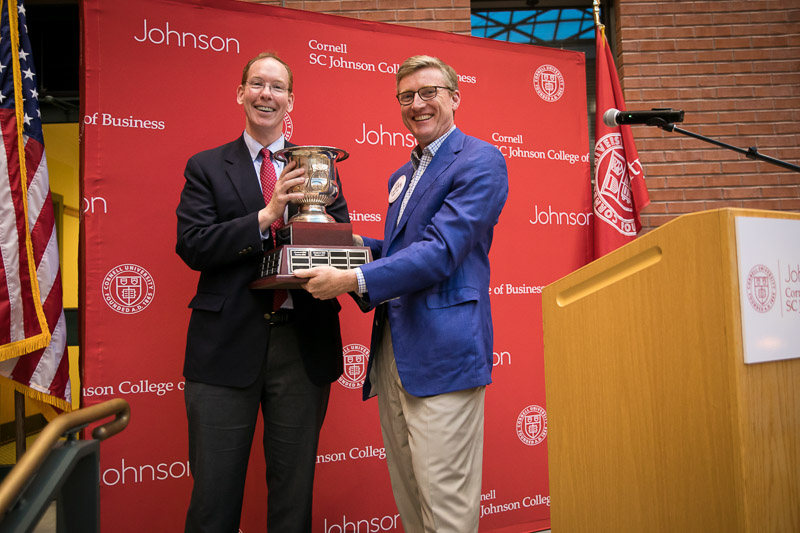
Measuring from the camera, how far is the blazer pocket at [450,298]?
1.85 m

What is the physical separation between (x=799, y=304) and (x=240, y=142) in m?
1.83

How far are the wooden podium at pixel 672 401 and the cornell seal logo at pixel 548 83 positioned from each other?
2391 millimetres

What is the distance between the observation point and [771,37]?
415 centimetres

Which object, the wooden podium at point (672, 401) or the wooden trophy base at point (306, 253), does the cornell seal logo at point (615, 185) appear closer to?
the wooden trophy base at point (306, 253)

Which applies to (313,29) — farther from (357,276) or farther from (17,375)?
(17,375)

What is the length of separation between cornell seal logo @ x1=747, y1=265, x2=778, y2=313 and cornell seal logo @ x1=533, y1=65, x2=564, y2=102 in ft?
8.82

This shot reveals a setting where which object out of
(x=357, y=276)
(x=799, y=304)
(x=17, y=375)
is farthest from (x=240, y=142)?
(x=799, y=304)

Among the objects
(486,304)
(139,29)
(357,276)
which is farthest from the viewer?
(139,29)

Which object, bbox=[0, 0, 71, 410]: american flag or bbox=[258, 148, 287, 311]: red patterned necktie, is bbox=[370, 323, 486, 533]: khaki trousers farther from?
bbox=[0, 0, 71, 410]: american flag

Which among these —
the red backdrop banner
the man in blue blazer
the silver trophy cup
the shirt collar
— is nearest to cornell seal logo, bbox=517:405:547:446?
the red backdrop banner

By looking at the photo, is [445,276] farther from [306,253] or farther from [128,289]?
[128,289]

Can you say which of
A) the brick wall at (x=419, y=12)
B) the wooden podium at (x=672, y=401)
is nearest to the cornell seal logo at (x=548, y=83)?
the brick wall at (x=419, y=12)

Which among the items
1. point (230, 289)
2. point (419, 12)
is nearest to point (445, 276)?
point (230, 289)

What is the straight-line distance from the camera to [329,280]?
1.80 m
